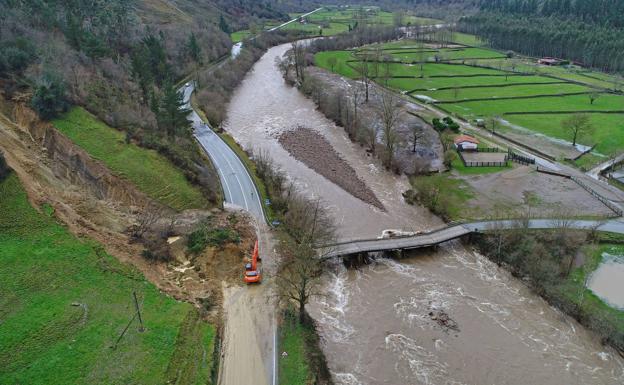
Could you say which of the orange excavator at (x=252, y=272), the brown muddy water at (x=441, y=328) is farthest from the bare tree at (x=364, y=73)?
the orange excavator at (x=252, y=272)

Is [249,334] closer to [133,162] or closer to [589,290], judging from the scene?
[133,162]

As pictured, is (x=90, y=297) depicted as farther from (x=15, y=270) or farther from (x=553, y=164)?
(x=553, y=164)

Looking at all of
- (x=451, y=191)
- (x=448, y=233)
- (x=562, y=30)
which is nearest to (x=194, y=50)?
(x=451, y=191)

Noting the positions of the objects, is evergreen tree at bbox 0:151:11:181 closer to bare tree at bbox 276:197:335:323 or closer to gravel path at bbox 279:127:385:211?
bare tree at bbox 276:197:335:323

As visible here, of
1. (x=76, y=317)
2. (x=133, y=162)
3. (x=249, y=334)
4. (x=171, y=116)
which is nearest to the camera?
(x=76, y=317)

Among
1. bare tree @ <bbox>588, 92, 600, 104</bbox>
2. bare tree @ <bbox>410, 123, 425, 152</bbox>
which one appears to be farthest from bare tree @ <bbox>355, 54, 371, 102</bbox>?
bare tree @ <bbox>588, 92, 600, 104</bbox>

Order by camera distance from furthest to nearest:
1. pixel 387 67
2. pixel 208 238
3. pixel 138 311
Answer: pixel 387 67 → pixel 208 238 → pixel 138 311
